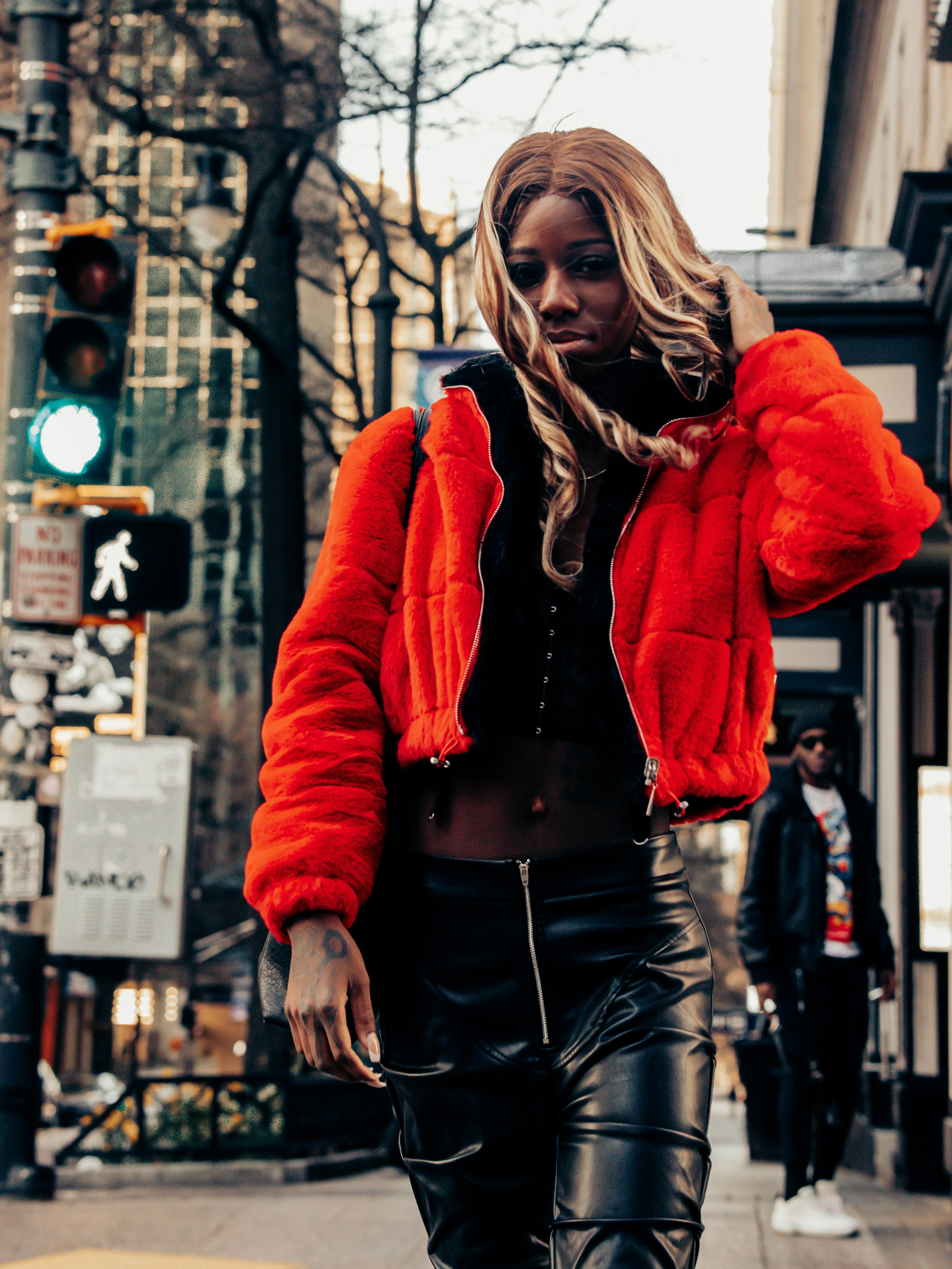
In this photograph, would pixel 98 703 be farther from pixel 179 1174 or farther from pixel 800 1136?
pixel 800 1136

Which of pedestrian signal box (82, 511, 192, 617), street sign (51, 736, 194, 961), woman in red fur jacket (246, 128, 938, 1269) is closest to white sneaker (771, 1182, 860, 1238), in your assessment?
street sign (51, 736, 194, 961)

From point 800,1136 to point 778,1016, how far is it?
0.52 metres

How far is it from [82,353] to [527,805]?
697 cm

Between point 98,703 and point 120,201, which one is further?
point 120,201

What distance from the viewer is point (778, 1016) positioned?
24.9 ft

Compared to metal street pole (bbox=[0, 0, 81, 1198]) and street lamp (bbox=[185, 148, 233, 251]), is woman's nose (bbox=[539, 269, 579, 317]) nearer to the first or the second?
metal street pole (bbox=[0, 0, 81, 1198])

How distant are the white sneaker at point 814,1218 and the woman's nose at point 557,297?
5874 millimetres

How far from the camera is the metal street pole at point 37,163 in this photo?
369 inches

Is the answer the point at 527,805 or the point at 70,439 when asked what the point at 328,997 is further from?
the point at 70,439

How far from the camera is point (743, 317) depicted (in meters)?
2.50

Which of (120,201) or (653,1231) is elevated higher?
(120,201)

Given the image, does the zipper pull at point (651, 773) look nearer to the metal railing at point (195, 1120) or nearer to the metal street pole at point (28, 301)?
the metal street pole at point (28, 301)

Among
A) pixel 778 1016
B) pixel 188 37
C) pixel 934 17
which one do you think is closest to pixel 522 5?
pixel 188 37

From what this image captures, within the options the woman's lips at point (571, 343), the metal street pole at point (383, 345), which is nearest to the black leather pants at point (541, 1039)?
the woman's lips at point (571, 343)
